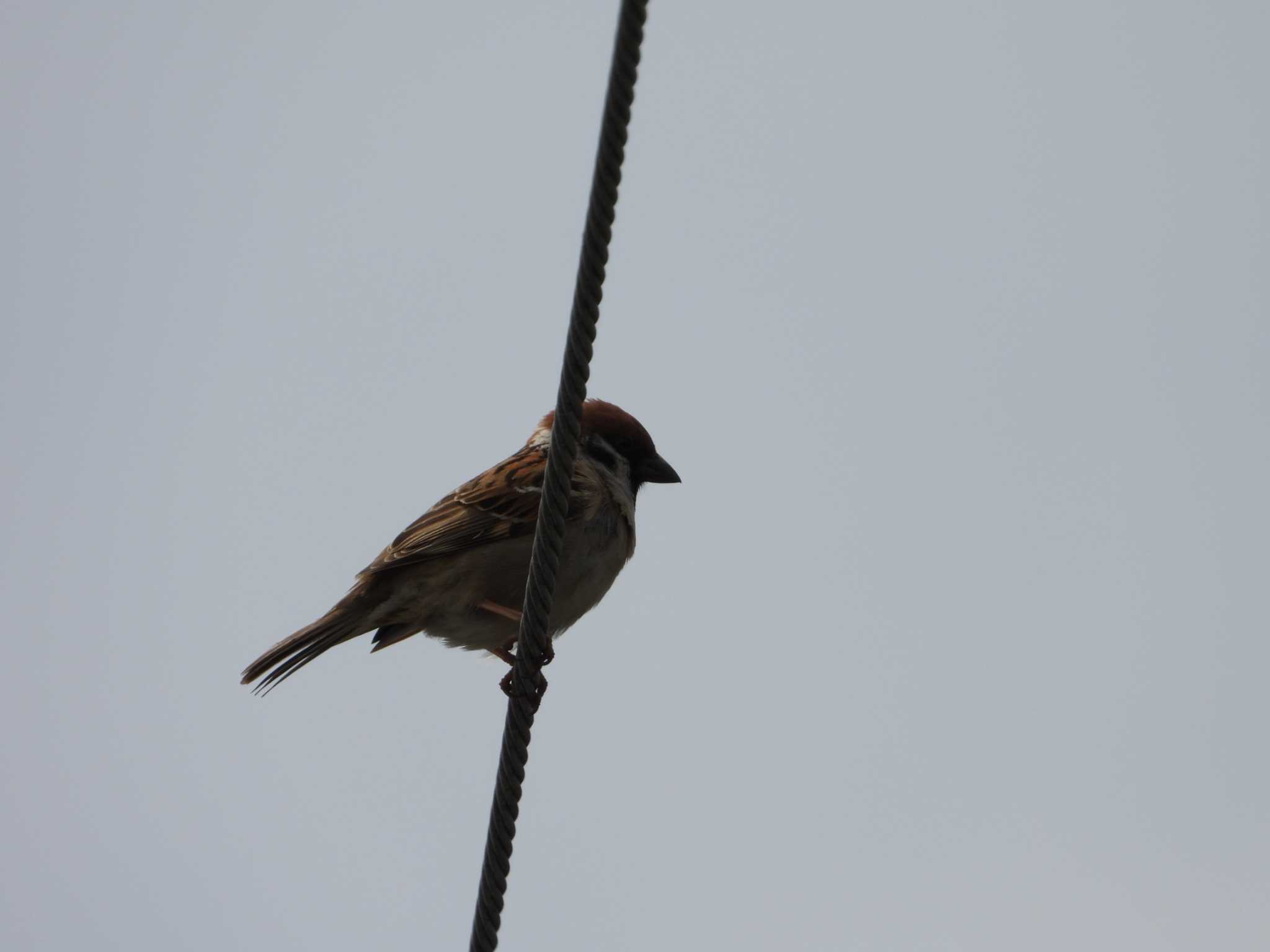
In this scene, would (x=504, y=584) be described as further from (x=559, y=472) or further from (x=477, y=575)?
(x=559, y=472)

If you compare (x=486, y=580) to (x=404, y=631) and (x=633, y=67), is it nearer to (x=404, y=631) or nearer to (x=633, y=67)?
(x=404, y=631)

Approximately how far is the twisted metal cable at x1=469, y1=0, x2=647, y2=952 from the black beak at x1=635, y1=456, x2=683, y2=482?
6.13ft

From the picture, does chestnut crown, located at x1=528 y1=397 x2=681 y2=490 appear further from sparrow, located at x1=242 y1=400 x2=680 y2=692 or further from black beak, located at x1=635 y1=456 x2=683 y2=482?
sparrow, located at x1=242 y1=400 x2=680 y2=692

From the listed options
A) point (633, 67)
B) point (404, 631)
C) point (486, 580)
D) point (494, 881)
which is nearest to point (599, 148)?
point (633, 67)

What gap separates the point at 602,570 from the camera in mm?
5719

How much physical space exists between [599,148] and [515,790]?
190 cm

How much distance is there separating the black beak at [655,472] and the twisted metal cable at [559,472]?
187cm

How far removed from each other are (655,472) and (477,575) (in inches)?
44.0

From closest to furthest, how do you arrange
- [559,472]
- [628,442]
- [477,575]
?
[559,472], [477,575], [628,442]

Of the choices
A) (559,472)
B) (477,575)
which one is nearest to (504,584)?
(477,575)

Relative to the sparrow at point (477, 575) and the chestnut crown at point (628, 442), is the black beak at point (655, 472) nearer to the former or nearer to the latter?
the chestnut crown at point (628, 442)

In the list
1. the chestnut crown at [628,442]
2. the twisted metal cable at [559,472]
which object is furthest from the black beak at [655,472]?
the twisted metal cable at [559,472]

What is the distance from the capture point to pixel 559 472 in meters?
3.40

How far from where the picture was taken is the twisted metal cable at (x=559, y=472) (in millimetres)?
2477
